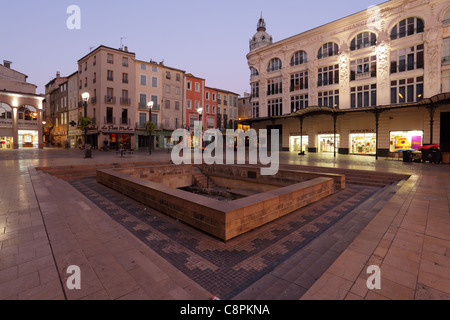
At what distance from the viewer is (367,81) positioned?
79.9ft

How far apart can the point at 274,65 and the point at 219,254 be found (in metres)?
32.6

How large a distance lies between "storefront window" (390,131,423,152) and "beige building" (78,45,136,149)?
33786 millimetres

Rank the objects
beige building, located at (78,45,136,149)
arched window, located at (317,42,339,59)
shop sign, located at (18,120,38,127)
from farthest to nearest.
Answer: shop sign, located at (18,120,38,127) < beige building, located at (78,45,136,149) < arched window, located at (317,42,339,59)

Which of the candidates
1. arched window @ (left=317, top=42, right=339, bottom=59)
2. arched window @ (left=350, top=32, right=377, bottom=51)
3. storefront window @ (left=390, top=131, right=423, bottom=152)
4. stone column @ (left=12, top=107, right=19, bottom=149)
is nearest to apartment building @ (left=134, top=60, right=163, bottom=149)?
stone column @ (left=12, top=107, right=19, bottom=149)

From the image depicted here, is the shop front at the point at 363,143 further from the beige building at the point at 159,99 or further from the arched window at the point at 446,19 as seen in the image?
the beige building at the point at 159,99

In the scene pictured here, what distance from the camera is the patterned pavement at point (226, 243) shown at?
11.0 ft

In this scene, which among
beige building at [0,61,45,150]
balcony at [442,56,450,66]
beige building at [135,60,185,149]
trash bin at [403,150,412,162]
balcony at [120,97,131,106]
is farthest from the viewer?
beige building at [135,60,185,149]

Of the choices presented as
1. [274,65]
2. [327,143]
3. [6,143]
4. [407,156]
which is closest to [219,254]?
[407,156]

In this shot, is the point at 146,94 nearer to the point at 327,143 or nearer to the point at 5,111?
the point at 5,111

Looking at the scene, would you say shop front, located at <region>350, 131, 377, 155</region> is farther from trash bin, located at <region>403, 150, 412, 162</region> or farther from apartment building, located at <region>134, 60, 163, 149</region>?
apartment building, located at <region>134, 60, 163, 149</region>

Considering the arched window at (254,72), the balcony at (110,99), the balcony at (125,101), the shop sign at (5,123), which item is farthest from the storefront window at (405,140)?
the shop sign at (5,123)

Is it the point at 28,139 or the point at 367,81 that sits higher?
the point at 367,81

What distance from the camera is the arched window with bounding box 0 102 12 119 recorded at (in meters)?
31.7

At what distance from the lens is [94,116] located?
109ft
